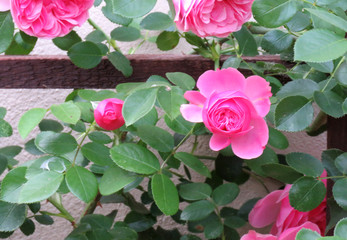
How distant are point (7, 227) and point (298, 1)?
47 centimetres

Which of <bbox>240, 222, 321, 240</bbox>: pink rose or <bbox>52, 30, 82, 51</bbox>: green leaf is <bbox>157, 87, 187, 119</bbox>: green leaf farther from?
<bbox>52, 30, 82, 51</bbox>: green leaf

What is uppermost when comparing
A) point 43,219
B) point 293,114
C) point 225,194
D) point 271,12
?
point 271,12

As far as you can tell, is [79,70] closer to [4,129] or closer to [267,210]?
[4,129]

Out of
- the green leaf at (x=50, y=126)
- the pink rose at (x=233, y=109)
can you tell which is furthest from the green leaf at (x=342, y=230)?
the green leaf at (x=50, y=126)

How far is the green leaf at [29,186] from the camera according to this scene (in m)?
0.55

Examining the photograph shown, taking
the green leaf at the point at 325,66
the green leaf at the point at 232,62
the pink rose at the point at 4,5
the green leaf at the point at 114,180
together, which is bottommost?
the green leaf at the point at 114,180

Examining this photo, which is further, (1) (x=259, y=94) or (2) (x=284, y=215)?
(2) (x=284, y=215)

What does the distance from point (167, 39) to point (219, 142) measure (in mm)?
381

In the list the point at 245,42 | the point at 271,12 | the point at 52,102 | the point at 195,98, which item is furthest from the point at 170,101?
the point at 52,102

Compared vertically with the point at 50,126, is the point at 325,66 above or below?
above

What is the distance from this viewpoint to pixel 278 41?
69 cm

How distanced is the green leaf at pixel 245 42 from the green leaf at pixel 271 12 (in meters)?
0.22

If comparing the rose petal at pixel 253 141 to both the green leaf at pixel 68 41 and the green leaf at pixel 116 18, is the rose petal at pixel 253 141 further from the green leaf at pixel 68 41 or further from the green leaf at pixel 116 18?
the green leaf at pixel 68 41

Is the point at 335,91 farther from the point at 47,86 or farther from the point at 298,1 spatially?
the point at 47,86
